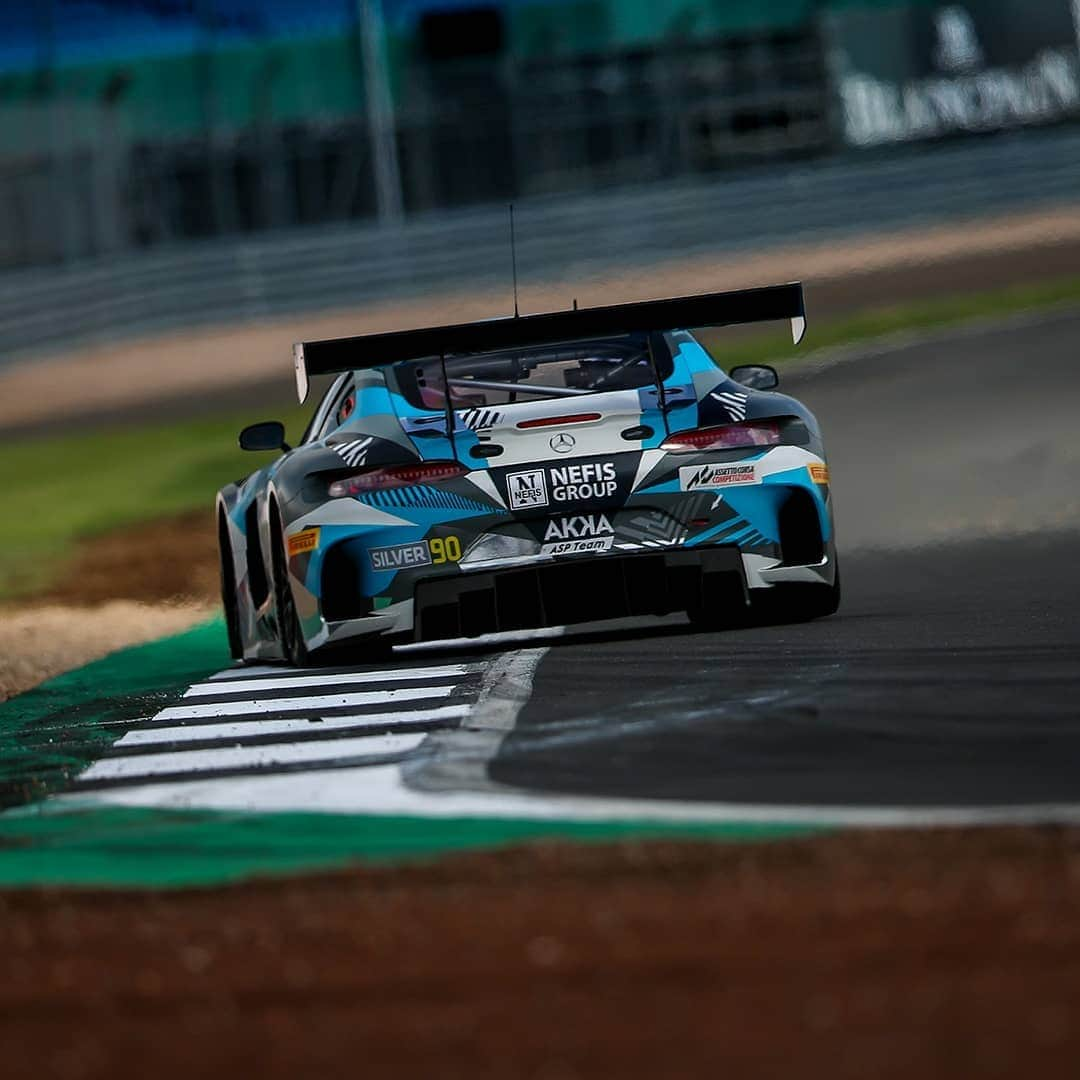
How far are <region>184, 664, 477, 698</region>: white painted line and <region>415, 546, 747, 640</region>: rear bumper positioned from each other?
0.24 metres

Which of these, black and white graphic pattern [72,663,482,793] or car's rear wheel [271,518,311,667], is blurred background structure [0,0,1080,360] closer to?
car's rear wheel [271,518,311,667]

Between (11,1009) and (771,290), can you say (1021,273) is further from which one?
(11,1009)

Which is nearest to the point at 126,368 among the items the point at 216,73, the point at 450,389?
the point at 216,73

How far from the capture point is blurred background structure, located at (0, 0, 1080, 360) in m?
31.0

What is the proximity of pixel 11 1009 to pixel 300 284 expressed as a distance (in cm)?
2640

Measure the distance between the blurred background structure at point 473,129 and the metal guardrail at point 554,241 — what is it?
0.03 meters

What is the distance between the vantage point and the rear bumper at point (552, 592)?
1018 centimetres

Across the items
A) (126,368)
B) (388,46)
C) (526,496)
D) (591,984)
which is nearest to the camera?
(591,984)

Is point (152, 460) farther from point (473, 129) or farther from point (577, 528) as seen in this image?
point (577, 528)

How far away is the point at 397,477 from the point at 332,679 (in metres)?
0.84

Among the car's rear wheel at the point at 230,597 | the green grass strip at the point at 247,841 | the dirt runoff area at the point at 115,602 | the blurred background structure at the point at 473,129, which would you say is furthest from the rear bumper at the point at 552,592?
the blurred background structure at the point at 473,129

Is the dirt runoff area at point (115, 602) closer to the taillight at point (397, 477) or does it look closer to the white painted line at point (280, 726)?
the taillight at point (397, 477)

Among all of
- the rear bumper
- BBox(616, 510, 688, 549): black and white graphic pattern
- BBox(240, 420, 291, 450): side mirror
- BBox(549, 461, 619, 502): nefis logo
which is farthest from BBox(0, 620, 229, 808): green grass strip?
BBox(616, 510, 688, 549): black and white graphic pattern

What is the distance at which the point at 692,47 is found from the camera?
36125 mm
